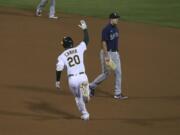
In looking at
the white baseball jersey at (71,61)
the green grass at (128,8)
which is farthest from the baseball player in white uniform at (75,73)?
the green grass at (128,8)

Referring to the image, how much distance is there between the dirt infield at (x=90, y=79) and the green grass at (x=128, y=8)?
1.10 meters

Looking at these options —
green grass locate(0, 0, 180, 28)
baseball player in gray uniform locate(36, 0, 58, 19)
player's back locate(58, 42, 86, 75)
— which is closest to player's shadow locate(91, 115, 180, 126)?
player's back locate(58, 42, 86, 75)

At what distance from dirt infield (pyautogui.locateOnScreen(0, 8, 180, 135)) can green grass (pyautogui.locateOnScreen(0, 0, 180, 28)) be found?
110 centimetres

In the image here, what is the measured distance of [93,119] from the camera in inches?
543

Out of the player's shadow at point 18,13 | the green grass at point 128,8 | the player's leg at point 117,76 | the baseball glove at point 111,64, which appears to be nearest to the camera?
the baseball glove at point 111,64

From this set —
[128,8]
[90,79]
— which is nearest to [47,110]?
[90,79]

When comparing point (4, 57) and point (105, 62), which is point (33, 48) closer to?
point (4, 57)

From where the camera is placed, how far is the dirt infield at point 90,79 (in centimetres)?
1347

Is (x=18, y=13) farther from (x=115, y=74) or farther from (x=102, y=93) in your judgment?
(x=115, y=74)

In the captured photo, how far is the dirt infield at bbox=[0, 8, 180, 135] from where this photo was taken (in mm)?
13469

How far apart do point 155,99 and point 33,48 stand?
206 inches

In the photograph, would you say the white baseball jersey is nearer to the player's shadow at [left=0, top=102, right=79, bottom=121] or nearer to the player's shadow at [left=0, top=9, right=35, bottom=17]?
the player's shadow at [left=0, top=102, right=79, bottom=121]

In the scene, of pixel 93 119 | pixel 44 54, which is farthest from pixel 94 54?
pixel 93 119

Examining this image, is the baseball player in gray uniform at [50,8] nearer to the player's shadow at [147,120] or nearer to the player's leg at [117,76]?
the player's leg at [117,76]
